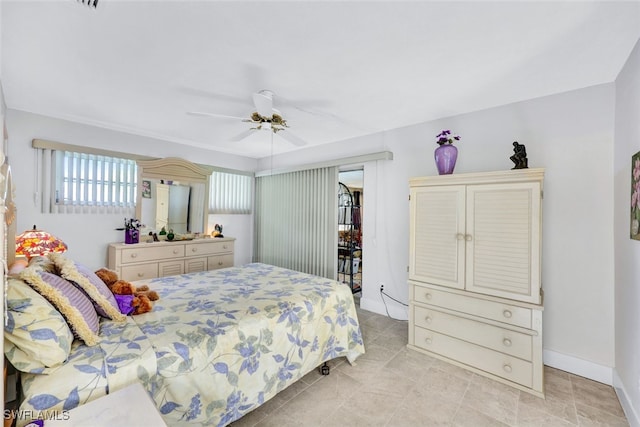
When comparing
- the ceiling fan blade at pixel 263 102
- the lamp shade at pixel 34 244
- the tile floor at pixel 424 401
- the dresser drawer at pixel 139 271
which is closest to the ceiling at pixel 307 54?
the ceiling fan blade at pixel 263 102

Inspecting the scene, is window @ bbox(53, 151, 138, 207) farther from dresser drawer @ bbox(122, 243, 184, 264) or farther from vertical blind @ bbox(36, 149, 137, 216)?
dresser drawer @ bbox(122, 243, 184, 264)

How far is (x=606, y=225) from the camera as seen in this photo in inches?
88.1

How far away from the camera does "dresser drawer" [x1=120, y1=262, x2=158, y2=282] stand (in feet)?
11.1

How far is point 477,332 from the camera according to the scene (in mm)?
2357

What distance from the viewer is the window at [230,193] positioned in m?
4.61

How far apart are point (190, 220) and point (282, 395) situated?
3.09m

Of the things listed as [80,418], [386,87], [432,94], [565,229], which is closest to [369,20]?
[386,87]

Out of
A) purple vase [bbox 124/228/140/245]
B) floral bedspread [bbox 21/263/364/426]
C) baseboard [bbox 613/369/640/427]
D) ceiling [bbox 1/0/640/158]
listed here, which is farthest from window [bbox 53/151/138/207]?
baseboard [bbox 613/369/640/427]

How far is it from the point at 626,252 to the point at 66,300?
3404 mm

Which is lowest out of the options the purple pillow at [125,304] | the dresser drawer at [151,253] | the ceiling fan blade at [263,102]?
the purple pillow at [125,304]

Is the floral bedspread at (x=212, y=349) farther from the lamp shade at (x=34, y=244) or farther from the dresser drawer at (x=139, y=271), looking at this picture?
the dresser drawer at (x=139, y=271)

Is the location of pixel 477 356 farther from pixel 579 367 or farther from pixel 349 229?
pixel 349 229

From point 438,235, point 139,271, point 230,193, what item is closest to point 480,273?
point 438,235

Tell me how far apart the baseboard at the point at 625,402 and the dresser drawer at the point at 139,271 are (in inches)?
179
